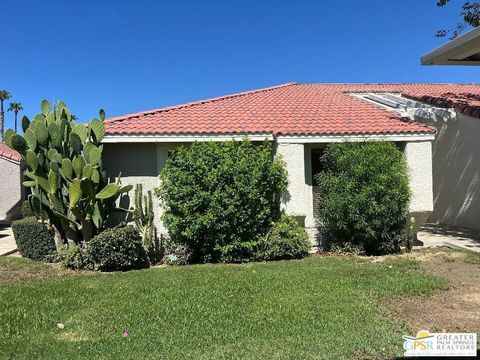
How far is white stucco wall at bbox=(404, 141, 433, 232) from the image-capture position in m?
10.8

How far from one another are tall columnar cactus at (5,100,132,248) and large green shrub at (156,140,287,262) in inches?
51.9

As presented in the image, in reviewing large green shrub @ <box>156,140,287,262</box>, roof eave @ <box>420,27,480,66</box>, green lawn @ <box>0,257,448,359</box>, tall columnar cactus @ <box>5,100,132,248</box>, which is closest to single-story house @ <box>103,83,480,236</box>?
tall columnar cactus @ <box>5,100,132,248</box>

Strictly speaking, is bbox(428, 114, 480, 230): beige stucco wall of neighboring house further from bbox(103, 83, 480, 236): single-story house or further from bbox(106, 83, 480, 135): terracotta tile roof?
bbox(106, 83, 480, 135): terracotta tile roof

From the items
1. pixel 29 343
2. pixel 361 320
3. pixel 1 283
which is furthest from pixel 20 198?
pixel 361 320

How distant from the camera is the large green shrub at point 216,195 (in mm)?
9102

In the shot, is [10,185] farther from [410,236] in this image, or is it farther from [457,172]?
[457,172]

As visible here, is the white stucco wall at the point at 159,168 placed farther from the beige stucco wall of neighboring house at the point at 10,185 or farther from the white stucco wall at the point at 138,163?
the beige stucco wall of neighboring house at the point at 10,185

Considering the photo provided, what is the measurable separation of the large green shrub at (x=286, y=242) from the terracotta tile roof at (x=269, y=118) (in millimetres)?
2194

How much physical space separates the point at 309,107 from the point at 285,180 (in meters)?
4.13

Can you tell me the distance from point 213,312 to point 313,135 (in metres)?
5.85

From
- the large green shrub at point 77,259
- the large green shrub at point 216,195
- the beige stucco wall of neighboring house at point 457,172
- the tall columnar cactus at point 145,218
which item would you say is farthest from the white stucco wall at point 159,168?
the beige stucco wall of neighboring house at point 457,172

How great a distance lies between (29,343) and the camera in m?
4.98

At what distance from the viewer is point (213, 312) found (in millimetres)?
5852

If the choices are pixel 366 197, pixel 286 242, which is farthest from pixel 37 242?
pixel 366 197
